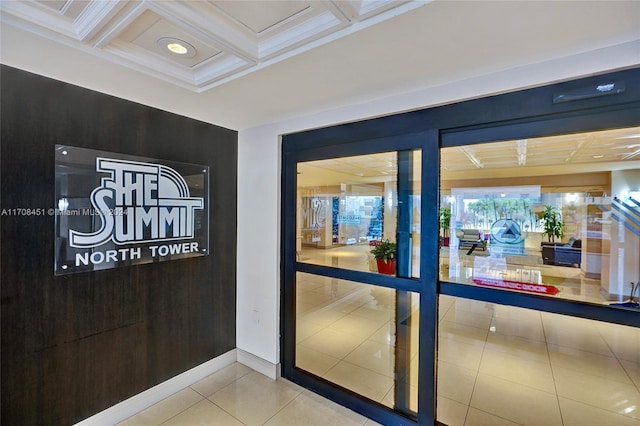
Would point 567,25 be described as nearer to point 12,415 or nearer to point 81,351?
point 81,351

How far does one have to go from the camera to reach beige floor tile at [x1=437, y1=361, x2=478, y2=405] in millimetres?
2596

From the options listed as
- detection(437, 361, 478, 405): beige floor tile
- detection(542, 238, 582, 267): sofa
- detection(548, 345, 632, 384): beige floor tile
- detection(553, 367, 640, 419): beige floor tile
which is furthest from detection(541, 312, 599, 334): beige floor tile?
detection(542, 238, 582, 267): sofa

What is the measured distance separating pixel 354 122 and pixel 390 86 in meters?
0.49

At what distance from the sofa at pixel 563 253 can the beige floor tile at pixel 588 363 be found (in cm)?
185

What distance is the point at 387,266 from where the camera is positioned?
8.04ft

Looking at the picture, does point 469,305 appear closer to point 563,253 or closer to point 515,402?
point 515,402

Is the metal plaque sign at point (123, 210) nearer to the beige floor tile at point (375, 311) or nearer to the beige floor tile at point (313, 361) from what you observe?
the beige floor tile at point (313, 361)

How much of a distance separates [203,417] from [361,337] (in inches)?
69.9

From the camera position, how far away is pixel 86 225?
214 cm

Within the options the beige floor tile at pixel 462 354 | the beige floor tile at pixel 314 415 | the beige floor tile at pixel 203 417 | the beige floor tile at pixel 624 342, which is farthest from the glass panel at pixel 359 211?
the beige floor tile at pixel 624 342

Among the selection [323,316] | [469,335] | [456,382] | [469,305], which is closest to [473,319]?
[469,335]

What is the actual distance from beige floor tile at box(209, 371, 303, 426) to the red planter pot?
4.99 feet

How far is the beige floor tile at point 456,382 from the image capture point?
260 cm

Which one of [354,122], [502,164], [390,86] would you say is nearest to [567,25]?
[390,86]
